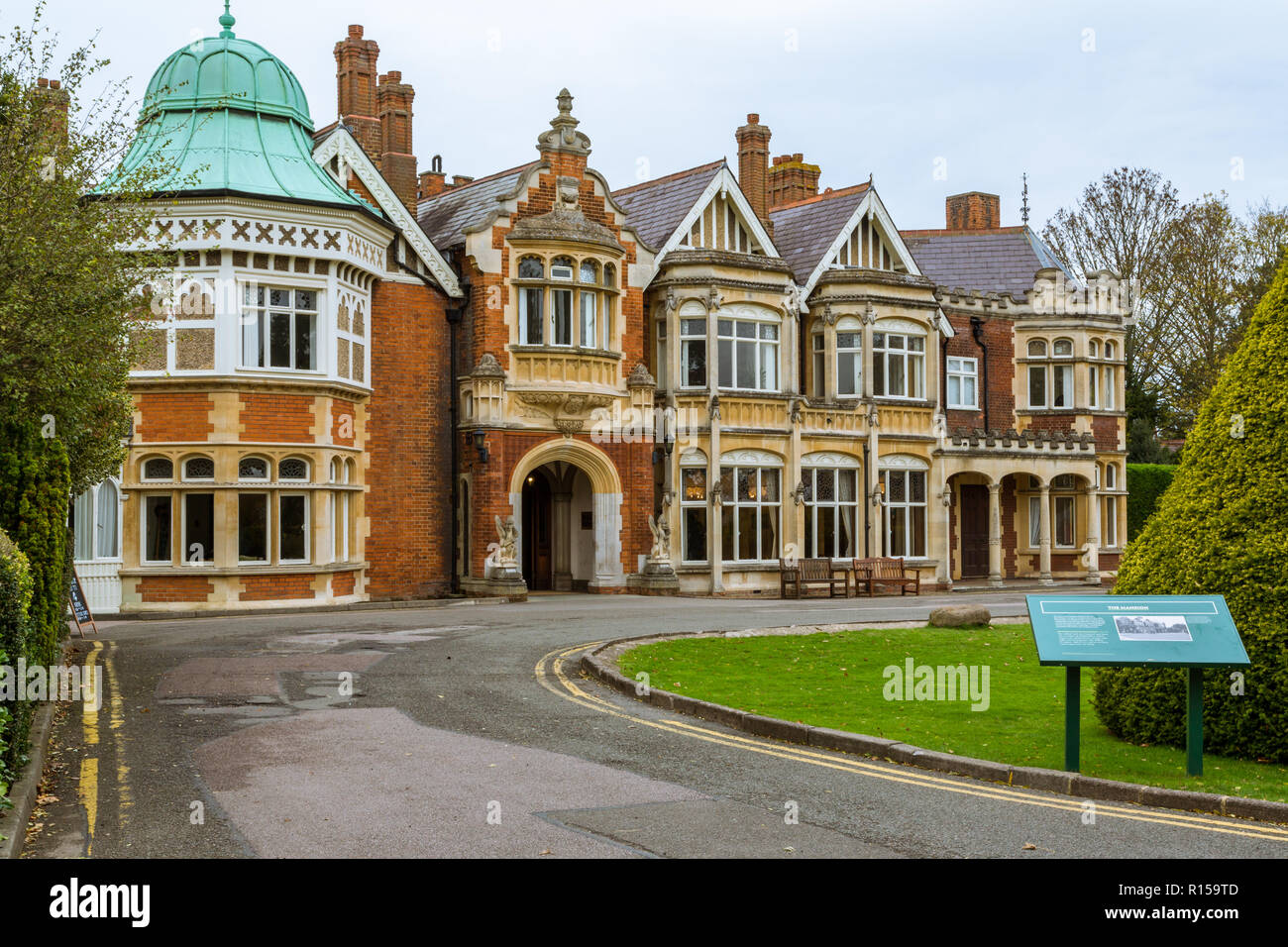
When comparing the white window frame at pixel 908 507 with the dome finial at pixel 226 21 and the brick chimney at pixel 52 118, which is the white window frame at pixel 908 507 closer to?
the dome finial at pixel 226 21

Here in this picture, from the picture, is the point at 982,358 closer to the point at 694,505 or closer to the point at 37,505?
the point at 694,505

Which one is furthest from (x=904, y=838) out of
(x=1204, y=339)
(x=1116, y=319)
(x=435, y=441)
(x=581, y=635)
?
(x=1204, y=339)

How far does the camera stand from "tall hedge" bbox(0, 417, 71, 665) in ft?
43.1

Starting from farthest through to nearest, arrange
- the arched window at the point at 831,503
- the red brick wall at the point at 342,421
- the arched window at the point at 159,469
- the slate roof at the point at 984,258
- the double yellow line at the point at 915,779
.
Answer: the slate roof at the point at 984,258, the arched window at the point at 831,503, the red brick wall at the point at 342,421, the arched window at the point at 159,469, the double yellow line at the point at 915,779

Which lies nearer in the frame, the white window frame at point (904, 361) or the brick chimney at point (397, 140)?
the brick chimney at point (397, 140)

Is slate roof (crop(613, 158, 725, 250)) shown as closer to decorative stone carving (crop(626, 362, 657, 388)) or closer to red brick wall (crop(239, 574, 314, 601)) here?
A: decorative stone carving (crop(626, 362, 657, 388))

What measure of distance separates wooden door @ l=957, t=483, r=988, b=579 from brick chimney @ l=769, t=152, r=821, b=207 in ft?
36.0

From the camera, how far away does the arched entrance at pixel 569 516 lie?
30219 mm

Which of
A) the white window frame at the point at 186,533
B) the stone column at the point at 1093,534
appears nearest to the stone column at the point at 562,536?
the white window frame at the point at 186,533

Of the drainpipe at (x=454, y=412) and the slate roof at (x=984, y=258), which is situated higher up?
the slate roof at (x=984, y=258)

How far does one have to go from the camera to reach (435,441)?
2952 centimetres

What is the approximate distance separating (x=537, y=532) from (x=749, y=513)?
5433 millimetres

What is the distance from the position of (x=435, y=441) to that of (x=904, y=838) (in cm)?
2277

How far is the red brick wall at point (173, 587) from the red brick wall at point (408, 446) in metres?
4.08
